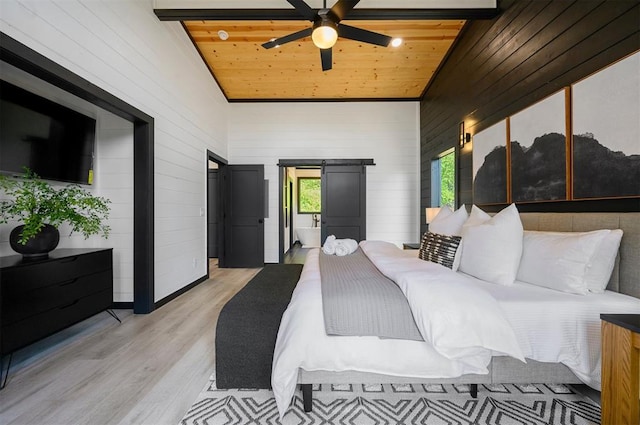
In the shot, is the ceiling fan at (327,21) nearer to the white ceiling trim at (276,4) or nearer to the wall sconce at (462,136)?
the white ceiling trim at (276,4)

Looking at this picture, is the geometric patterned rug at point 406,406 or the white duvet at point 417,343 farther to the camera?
the geometric patterned rug at point 406,406

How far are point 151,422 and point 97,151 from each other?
2.87 m

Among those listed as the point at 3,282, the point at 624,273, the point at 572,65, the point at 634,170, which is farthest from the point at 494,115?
the point at 3,282

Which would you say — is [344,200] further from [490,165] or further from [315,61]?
[490,165]

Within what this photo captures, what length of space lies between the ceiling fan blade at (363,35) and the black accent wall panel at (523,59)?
1.21 meters

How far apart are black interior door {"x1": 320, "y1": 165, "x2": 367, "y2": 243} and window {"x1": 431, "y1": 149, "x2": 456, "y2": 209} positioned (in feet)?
4.15

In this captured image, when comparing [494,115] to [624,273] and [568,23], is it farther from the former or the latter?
[624,273]

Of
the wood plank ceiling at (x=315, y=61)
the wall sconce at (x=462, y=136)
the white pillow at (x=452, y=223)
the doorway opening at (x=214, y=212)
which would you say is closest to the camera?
the white pillow at (x=452, y=223)

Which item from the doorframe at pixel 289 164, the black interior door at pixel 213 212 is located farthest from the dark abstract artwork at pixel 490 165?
the black interior door at pixel 213 212

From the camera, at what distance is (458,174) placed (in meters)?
3.66

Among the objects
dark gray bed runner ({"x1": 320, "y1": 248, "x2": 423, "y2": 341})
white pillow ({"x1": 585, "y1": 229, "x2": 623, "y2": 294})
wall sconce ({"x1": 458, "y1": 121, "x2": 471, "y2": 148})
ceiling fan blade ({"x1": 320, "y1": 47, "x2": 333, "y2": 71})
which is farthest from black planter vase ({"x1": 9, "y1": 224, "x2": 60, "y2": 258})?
wall sconce ({"x1": 458, "y1": 121, "x2": 471, "y2": 148})

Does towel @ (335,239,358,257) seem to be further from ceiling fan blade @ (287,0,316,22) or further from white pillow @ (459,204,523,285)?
ceiling fan blade @ (287,0,316,22)

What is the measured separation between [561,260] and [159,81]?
4.11 meters

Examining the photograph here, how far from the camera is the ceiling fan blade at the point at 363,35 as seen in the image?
2520 millimetres
